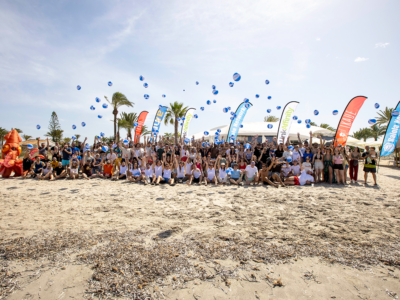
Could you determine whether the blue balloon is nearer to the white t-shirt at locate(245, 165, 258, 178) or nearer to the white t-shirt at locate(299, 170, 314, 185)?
the white t-shirt at locate(245, 165, 258, 178)

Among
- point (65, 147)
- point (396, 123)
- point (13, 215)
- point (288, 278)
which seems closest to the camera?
point (288, 278)

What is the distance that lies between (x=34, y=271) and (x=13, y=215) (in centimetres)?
253

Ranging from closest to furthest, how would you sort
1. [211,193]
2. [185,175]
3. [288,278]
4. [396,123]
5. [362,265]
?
[288,278]
[362,265]
[211,193]
[185,175]
[396,123]

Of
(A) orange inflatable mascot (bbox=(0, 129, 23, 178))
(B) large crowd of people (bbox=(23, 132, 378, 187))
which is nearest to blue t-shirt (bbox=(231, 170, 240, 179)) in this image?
(B) large crowd of people (bbox=(23, 132, 378, 187))

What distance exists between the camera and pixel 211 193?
6.36 m

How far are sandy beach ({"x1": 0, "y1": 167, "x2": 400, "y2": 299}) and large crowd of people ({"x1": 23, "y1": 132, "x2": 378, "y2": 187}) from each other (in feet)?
8.77

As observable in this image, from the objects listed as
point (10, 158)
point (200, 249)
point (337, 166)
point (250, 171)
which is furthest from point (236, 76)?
point (10, 158)

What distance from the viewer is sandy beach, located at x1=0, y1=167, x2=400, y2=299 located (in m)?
2.24

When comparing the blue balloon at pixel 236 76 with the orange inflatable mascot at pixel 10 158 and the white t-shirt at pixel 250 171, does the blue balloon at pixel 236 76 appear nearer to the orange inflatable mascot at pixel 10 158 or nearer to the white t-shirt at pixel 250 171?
the white t-shirt at pixel 250 171

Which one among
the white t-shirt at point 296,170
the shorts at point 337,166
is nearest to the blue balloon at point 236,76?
the white t-shirt at point 296,170

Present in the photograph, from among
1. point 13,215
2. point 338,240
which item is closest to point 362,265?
point 338,240

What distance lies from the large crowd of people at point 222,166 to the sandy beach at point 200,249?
2674mm

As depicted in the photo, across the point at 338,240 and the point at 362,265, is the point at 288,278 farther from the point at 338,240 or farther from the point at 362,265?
the point at 338,240

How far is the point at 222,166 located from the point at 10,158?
29.5 feet
